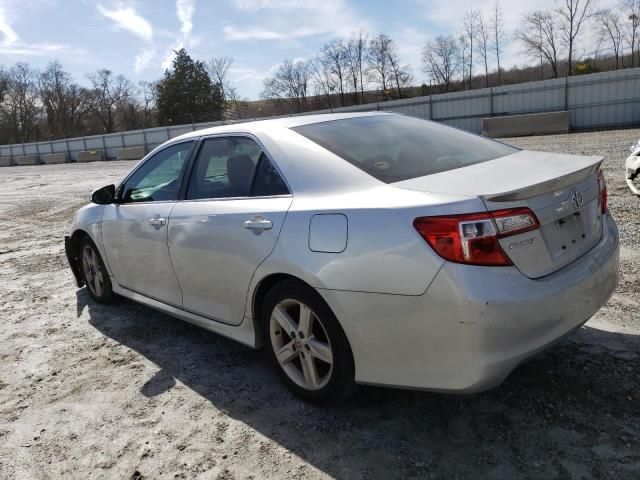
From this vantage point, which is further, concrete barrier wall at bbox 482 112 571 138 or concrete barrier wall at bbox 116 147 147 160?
concrete barrier wall at bbox 116 147 147 160

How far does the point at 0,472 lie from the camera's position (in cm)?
262

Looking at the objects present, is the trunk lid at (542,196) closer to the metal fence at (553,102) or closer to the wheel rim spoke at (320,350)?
the wheel rim spoke at (320,350)

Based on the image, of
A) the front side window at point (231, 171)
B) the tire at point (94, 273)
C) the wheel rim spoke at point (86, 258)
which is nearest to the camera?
the front side window at point (231, 171)

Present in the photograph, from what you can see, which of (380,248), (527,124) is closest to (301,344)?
(380,248)

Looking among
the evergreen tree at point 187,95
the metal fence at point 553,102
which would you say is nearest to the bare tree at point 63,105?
the evergreen tree at point 187,95

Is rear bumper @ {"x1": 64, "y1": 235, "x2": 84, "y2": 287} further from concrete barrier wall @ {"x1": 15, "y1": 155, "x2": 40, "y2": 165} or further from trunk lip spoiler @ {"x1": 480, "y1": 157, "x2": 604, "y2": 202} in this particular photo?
concrete barrier wall @ {"x1": 15, "y1": 155, "x2": 40, "y2": 165}

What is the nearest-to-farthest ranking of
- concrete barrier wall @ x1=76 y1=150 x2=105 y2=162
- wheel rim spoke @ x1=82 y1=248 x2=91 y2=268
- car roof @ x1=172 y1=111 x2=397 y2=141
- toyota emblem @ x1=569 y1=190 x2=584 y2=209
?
toyota emblem @ x1=569 y1=190 x2=584 y2=209 → car roof @ x1=172 y1=111 x2=397 y2=141 → wheel rim spoke @ x1=82 y1=248 x2=91 y2=268 → concrete barrier wall @ x1=76 y1=150 x2=105 y2=162

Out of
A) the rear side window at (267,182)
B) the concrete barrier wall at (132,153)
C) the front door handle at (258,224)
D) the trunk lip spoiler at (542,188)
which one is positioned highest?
the concrete barrier wall at (132,153)

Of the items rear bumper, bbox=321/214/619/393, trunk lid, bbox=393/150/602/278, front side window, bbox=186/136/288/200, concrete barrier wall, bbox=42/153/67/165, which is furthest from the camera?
concrete barrier wall, bbox=42/153/67/165

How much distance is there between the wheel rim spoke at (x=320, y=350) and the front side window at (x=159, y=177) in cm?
158

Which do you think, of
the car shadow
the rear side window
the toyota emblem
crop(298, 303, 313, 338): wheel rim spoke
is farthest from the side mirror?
the toyota emblem

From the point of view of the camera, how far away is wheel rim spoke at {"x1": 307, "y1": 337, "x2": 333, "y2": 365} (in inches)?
105

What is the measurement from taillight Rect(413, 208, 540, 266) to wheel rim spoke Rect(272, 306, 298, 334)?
990mm

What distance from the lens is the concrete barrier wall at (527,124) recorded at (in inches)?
842
